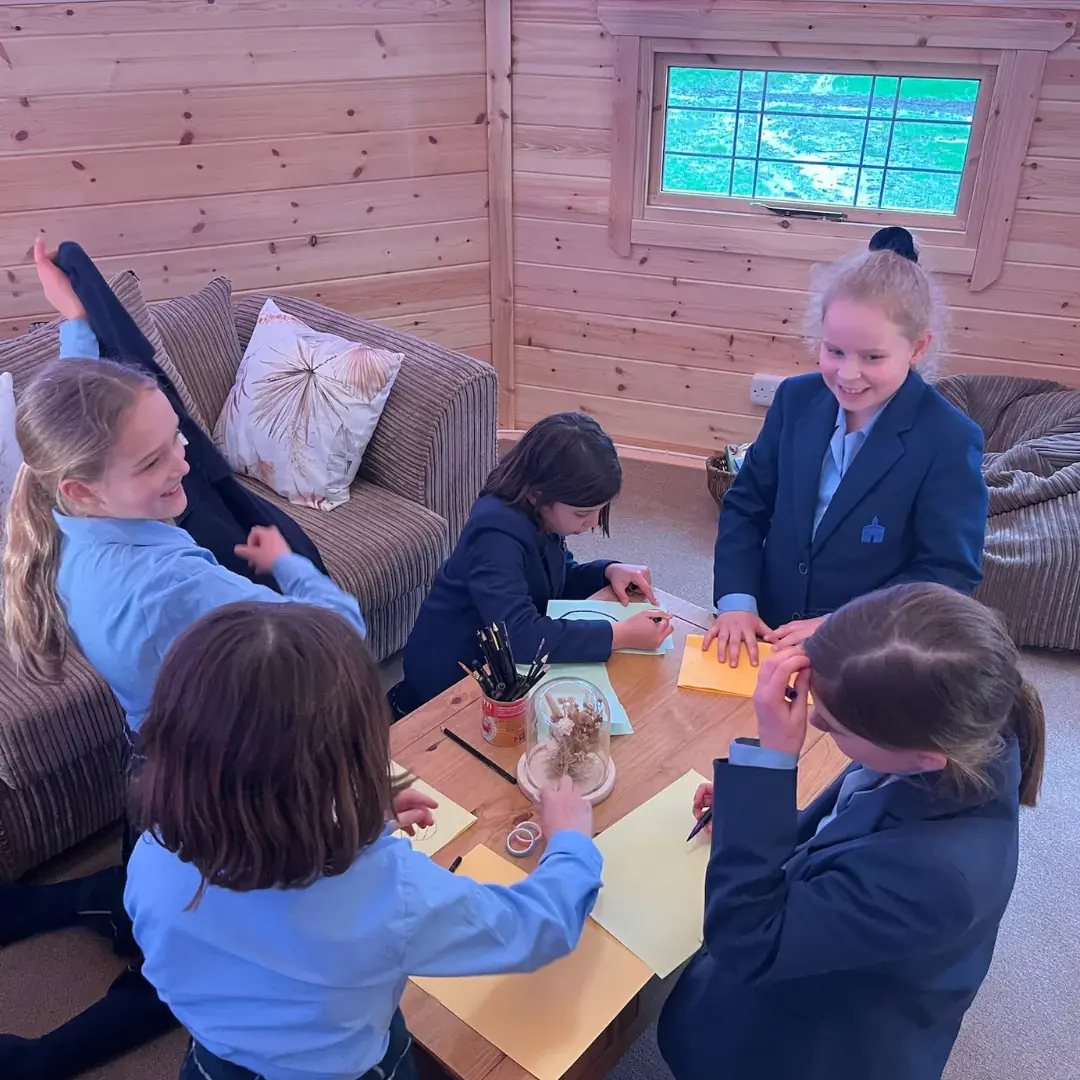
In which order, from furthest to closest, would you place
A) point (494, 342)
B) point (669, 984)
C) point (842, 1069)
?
point (494, 342), point (669, 984), point (842, 1069)

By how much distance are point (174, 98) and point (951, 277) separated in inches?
98.2

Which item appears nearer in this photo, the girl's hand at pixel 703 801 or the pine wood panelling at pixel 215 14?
the girl's hand at pixel 703 801

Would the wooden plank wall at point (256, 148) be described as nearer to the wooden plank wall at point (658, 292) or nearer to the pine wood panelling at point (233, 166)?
the pine wood panelling at point (233, 166)

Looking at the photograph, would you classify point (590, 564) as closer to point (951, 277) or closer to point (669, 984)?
point (669, 984)

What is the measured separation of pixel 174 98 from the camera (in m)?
2.83

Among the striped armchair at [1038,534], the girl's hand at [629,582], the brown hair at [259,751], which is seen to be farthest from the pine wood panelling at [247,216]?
the brown hair at [259,751]

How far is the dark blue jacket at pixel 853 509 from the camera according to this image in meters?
1.65

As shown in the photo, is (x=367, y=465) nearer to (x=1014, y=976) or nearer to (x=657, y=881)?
(x=657, y=881)

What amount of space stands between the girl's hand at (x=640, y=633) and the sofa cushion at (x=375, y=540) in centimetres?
85

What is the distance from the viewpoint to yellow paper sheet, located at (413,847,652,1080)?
1.08m

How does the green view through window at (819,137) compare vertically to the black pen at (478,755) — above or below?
above

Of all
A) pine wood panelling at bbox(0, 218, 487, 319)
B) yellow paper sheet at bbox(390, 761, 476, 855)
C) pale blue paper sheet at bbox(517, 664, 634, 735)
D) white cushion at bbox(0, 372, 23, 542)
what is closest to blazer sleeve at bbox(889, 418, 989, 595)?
pale blue paper sheet at bbox(517, 664, 634, 735)

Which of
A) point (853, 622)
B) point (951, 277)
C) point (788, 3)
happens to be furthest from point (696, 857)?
point (788, 3)

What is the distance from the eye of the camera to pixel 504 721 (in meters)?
1.49
